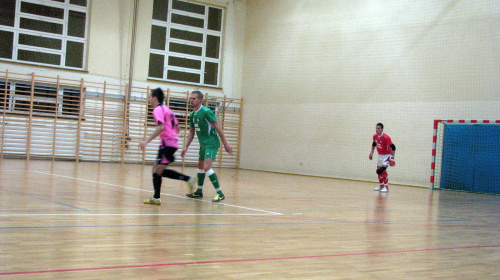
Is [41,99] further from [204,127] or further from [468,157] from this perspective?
[468,157]

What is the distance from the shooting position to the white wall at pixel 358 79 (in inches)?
594

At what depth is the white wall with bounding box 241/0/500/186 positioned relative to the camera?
1509 cm

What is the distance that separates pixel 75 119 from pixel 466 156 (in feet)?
42.4

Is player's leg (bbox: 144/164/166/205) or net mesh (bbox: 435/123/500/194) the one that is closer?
player's leg (bbox: 144/164/166/205)

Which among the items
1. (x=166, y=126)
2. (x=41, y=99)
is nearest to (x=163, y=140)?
(x=166, y=126)

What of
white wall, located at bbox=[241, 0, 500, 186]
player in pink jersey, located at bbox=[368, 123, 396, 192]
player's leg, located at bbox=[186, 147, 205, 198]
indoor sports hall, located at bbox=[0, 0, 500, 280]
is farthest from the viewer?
white wall, located at bbox=[241, 0, 500, 186]

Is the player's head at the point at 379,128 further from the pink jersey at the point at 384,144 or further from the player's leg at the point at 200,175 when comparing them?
the player's leg at the point at 200,175

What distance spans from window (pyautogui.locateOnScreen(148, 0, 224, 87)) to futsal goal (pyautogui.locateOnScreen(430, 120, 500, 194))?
975cm

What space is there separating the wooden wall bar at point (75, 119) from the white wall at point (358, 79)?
3.43m

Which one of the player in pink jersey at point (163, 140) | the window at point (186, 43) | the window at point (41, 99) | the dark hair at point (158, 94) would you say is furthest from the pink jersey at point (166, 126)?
the window at point (186, 43)

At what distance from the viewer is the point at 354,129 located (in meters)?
17.9

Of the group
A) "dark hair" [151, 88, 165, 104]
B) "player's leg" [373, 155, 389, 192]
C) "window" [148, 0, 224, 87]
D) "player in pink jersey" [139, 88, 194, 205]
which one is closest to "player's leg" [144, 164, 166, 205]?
"player in pink jersey" [139, 88, 194, 205]

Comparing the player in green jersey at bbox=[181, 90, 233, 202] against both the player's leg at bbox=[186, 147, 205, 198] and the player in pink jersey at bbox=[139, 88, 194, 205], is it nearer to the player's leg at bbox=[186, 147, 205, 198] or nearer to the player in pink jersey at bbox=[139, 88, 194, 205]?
the player's leg at bbox=[186, 147, 205, 198]

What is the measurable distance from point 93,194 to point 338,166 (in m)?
11.3
